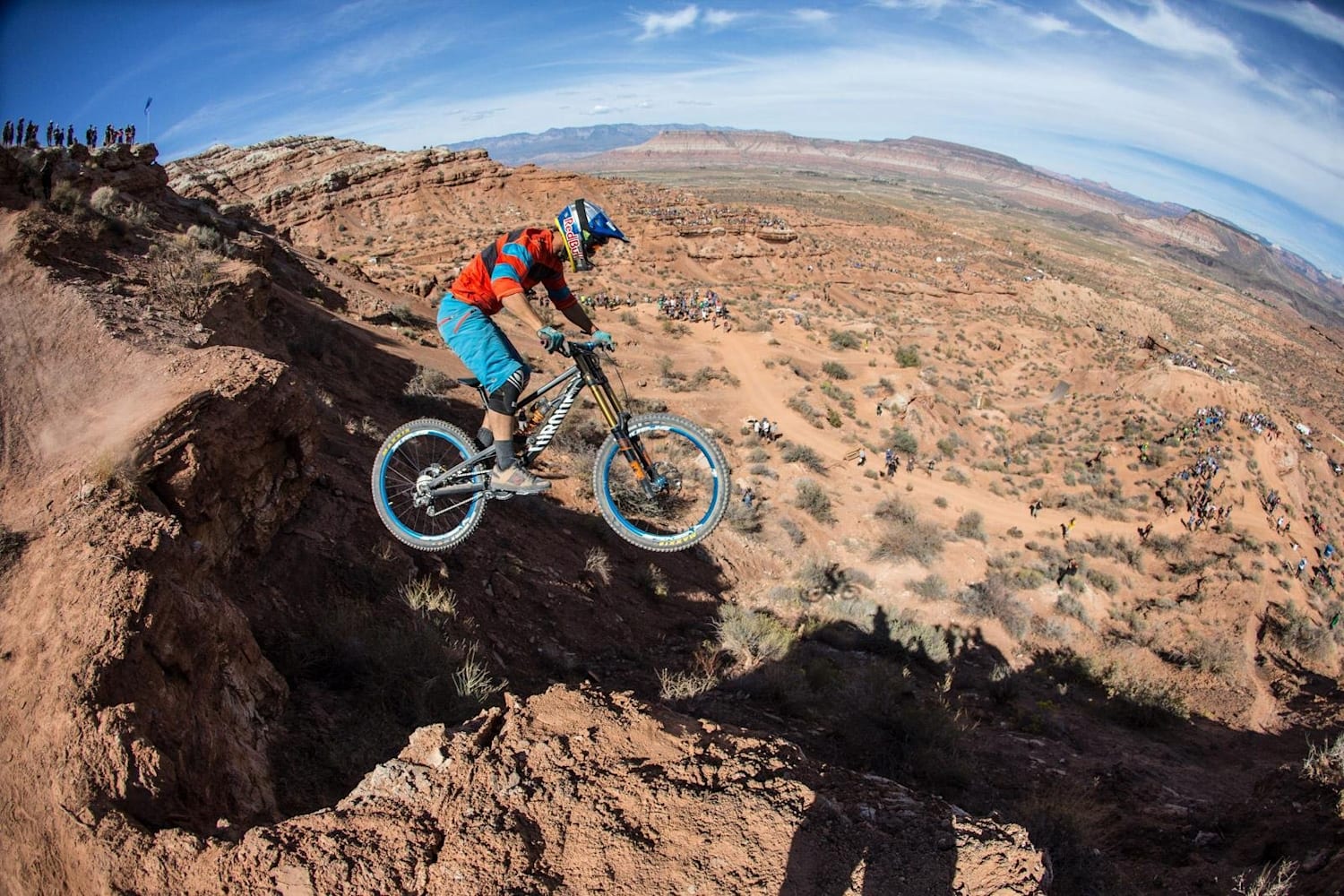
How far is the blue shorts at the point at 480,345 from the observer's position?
552 centimetres

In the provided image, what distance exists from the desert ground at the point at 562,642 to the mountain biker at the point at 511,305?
1776 mm

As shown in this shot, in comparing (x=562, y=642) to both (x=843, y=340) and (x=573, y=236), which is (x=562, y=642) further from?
(x=843, y=340)

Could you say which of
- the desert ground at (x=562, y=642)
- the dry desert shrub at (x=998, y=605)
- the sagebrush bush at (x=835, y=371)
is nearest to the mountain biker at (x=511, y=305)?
the desert ground at (x=562, y=642)

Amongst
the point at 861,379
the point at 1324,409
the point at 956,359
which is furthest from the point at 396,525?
the point at 1324,409

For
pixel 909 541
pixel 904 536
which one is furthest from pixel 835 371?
pixel 909 541

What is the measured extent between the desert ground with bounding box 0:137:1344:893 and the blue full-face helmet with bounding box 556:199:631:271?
301 centimetres

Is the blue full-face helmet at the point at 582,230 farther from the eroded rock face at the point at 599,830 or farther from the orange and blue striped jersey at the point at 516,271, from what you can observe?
the eroded rock face at the point at 599,830

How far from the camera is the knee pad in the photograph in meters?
5.57

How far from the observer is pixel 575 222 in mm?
4988

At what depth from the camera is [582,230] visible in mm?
4973

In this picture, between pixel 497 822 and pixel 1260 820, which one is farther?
pixel 1260 820

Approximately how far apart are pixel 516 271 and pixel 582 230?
64 centimetres

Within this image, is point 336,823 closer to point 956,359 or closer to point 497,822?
point 497,822

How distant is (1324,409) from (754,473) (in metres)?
71.1
